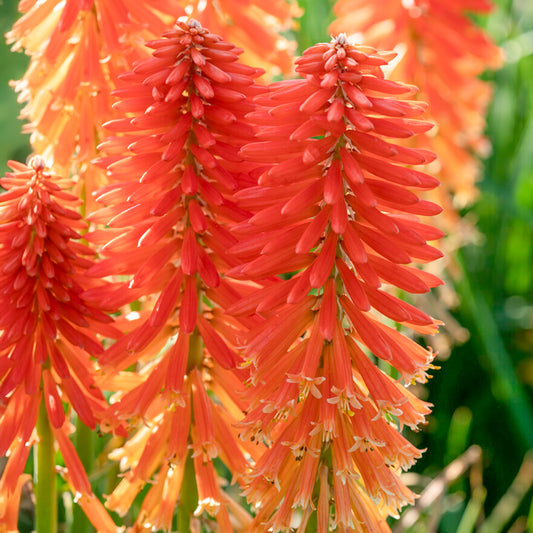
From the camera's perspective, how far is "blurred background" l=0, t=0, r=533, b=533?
4.01m

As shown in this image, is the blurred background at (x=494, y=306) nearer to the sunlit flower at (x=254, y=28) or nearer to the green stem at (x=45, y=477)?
the sunlit flower at (x=254, y=28)

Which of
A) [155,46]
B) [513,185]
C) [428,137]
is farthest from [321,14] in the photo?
[155,46]

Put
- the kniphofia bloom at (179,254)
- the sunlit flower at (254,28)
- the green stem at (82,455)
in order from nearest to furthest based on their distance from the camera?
the kniphofia bloom at (179,254)
the green stem at (82,455)
the sunlit flower at (254,28)

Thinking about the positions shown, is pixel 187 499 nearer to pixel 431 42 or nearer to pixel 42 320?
pixel 42 320

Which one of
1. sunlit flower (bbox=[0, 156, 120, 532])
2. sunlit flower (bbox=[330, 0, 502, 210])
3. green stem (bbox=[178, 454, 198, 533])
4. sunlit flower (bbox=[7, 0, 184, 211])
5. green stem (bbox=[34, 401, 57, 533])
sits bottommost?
green stem (bbox=[178, 454, 198, 533])

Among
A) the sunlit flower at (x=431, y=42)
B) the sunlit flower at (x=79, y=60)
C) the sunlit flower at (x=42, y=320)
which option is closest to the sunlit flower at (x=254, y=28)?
the sunlit flower at (x=79, y=60)

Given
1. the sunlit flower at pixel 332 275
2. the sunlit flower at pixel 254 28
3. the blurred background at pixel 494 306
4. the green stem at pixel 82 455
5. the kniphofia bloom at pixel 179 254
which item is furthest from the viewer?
the blurred background at pixel 494 306

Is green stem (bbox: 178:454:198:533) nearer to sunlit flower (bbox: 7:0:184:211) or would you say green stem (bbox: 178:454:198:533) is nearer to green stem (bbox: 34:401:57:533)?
green stem (bbox: 34:401:57:533)

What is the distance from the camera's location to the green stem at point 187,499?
1798mm

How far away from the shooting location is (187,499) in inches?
71.5

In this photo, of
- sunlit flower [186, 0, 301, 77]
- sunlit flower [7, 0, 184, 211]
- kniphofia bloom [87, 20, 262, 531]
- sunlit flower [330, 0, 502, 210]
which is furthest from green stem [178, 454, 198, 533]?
sunlit flower [330, 0, 502, 210]

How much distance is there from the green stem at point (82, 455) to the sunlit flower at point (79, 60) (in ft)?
2.08

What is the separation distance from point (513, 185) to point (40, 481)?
3.74 metres

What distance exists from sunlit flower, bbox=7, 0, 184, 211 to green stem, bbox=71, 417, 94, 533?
0.63m
